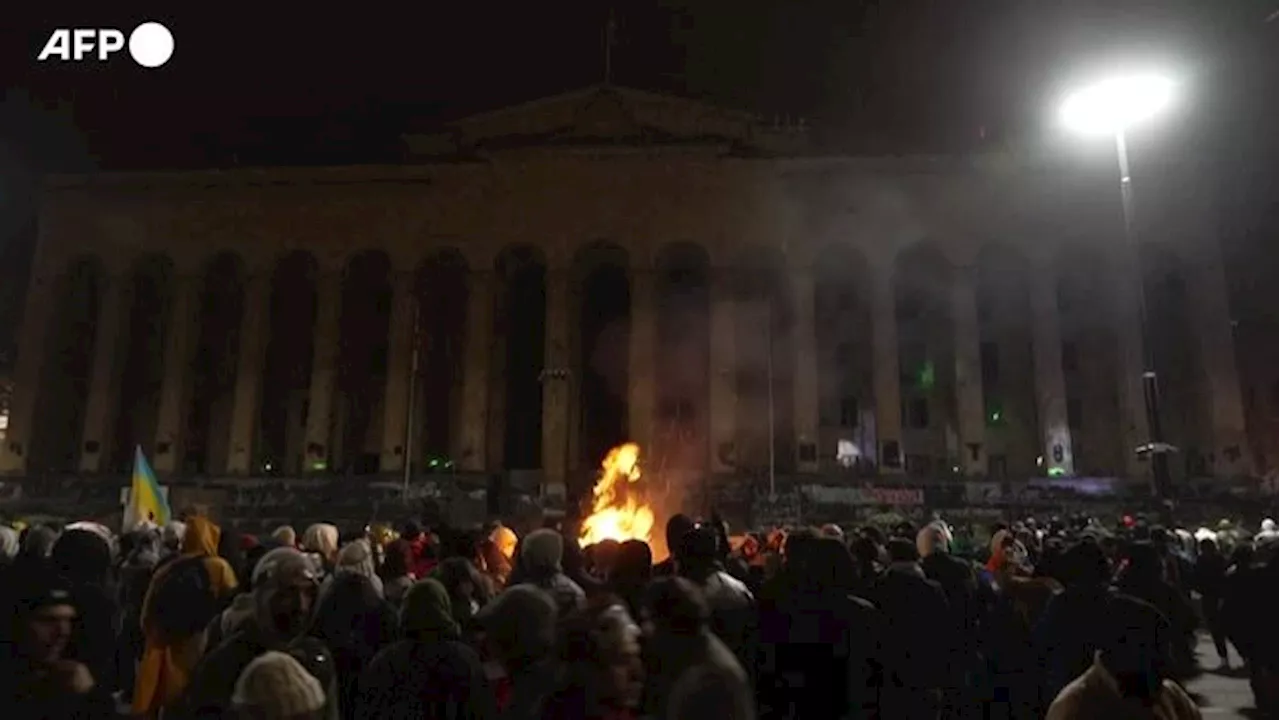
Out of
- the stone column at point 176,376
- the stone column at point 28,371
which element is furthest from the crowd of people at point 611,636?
the stone column at point 28,371

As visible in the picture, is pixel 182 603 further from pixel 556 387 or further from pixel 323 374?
pixel 323 374

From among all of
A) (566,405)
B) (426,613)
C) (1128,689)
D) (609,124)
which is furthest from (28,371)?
(1128,689)

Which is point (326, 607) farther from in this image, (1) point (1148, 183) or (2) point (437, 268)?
(1) point (1148, 183)

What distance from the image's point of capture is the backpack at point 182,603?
482 centimetres

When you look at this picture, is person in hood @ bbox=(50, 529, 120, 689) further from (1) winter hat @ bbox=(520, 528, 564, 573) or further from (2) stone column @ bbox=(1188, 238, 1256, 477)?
(2) stone column @ bbox=(1188, 238, 1256, 477)

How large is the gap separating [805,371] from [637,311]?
7555mm

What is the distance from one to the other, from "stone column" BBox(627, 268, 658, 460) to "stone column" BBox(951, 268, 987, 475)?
12.8m

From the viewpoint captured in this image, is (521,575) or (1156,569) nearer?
(521,575)

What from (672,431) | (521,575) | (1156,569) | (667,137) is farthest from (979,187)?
(521,575)

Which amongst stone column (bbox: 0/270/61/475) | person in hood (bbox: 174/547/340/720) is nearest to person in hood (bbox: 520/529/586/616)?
person in hood (bbox: 174/547/340/720)

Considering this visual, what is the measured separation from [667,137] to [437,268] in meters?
12.1

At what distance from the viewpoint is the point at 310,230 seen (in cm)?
4062

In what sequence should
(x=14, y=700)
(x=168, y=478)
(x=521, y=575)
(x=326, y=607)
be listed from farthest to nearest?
(x=168, y=478) → (x=521, y=575) → (x=326, y=607) → (x=14, y=700)

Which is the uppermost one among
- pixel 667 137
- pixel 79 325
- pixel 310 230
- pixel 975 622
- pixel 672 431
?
pixel 667 137
